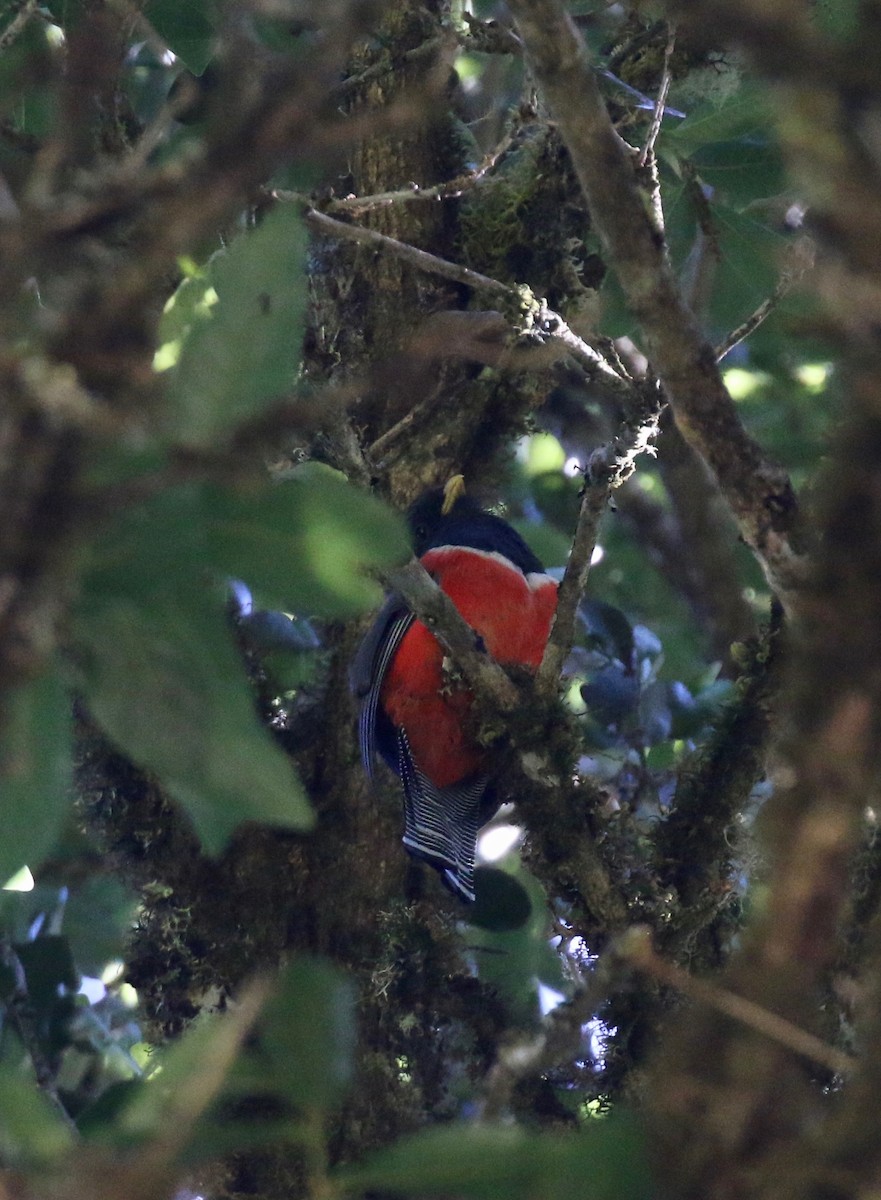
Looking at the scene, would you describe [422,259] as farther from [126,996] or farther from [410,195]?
[126,996]

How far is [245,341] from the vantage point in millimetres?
982

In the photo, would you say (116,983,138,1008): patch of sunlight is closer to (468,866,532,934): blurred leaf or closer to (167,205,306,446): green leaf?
(468,866,532,934): blurred leaf

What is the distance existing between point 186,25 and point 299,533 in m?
2.15

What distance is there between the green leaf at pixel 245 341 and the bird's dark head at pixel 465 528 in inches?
107

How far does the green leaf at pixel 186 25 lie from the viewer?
2760 millimetres

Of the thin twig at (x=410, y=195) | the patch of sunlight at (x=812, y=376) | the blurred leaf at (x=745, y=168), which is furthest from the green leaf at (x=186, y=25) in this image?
Answer: the patch of sunlight at (x=812, y=376)

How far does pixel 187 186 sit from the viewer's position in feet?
2.48

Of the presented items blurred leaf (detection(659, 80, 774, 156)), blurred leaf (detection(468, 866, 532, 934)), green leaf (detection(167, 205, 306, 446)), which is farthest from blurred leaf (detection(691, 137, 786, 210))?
green leaf (detection(167, 205, 306, 446))

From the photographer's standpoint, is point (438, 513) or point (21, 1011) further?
point (438, 513)

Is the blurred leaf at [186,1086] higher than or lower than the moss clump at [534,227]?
lower

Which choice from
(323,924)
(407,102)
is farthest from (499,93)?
(407,102)

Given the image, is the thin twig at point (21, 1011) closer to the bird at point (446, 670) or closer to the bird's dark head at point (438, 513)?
the bird at point (446, 670)

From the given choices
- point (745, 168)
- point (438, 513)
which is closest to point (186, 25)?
point (745, 168)

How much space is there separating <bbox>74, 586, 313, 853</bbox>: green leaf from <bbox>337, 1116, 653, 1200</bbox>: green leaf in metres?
0.22
